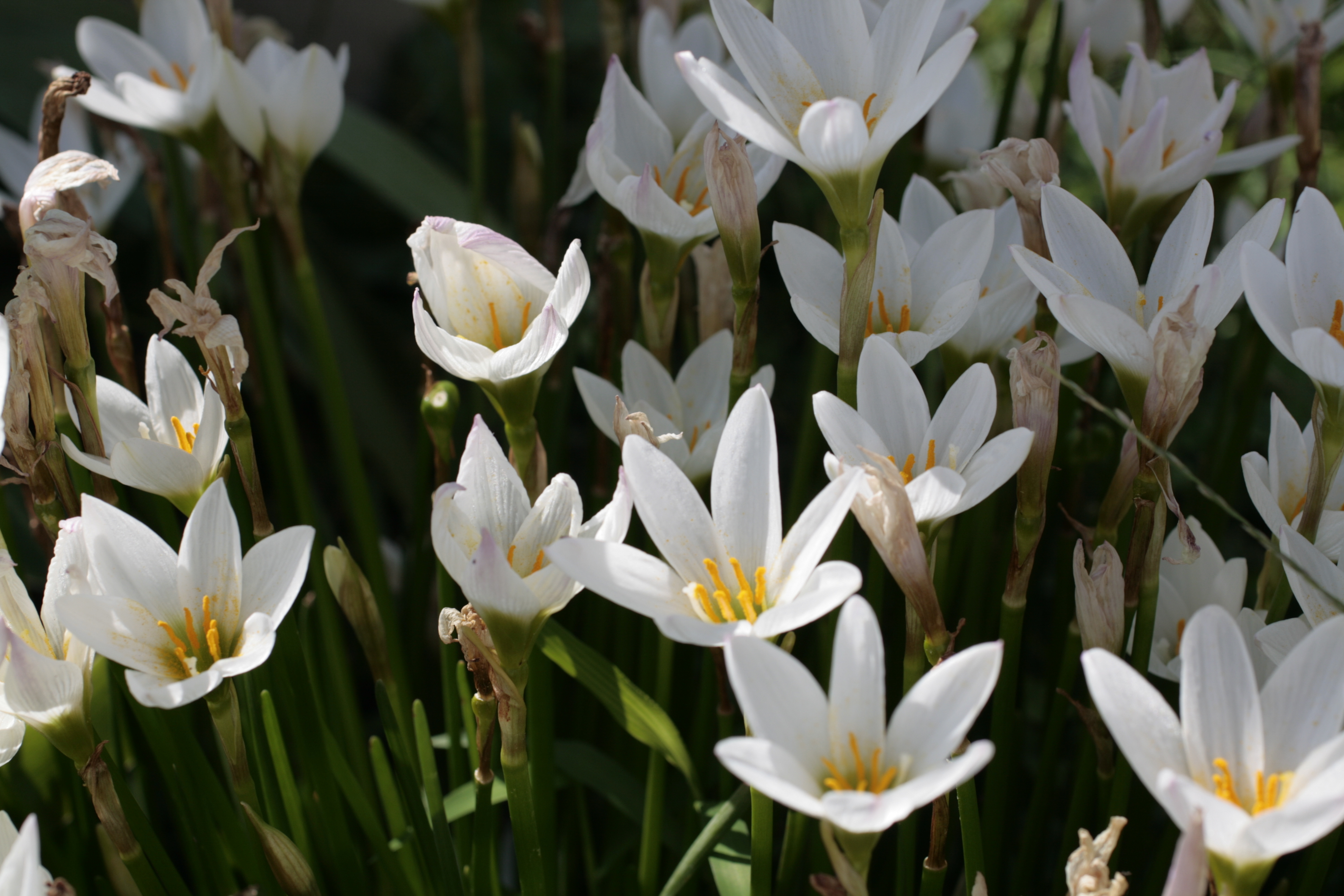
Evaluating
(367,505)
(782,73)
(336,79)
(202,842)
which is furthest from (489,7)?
(202,842)

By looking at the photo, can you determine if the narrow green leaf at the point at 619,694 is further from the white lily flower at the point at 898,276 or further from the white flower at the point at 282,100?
the white flower at the point at 282,100

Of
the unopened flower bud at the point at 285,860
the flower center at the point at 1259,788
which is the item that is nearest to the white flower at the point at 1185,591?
the flower center at the point at 1259,788

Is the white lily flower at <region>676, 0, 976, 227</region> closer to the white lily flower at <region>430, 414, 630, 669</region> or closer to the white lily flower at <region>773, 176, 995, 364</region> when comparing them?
the white lily flower at <region>773, 176, 995, 364</region>

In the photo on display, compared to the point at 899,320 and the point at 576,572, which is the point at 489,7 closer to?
the point at 899,320

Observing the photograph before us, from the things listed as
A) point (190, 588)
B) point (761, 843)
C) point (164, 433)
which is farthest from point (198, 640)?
point (761, 843)

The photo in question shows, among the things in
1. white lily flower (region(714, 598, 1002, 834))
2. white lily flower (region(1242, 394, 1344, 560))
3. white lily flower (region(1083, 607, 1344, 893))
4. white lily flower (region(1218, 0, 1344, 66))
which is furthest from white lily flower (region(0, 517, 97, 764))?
white lily flower (region(1218, 0, 1344, 66))

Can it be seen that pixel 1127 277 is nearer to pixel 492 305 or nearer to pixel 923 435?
pixel 923 435
